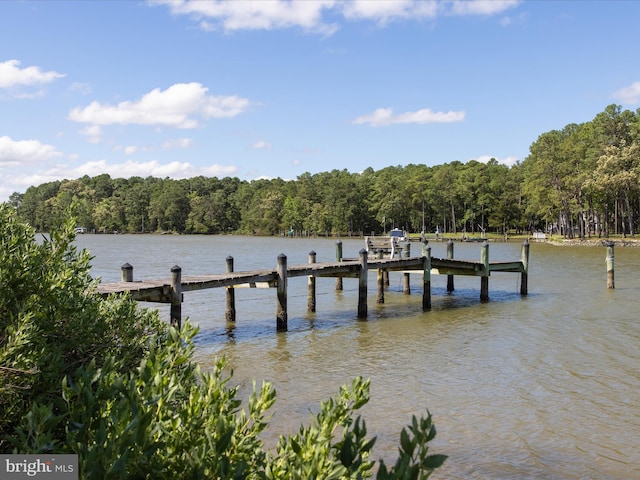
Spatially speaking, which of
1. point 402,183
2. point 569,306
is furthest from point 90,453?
point 402,183

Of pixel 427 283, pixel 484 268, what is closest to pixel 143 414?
pixel 427 283

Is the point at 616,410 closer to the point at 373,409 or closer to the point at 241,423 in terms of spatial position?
the point at 373,409

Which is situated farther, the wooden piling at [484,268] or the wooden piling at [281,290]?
the wooden piling at [484,268]

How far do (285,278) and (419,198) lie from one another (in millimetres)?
93613

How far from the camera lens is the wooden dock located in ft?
43.6

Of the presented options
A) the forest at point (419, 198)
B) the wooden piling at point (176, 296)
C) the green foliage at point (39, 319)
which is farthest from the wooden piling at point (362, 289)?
the green foliage at point (39, 319)

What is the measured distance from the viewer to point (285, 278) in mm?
16688

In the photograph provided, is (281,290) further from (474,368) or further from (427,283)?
(427,283)

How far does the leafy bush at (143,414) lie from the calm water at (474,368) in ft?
17.3

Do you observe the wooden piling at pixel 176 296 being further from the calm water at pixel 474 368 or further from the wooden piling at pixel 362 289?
the wooden piling at pixel 362 289

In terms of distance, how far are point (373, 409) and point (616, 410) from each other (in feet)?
14.4

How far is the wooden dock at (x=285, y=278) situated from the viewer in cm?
1330

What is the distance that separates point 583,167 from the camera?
7144cm

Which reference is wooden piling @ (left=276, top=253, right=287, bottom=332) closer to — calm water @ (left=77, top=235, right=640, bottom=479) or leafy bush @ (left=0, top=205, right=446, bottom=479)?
calm water @ (left=77, top=235, right=640, bottom=479)
